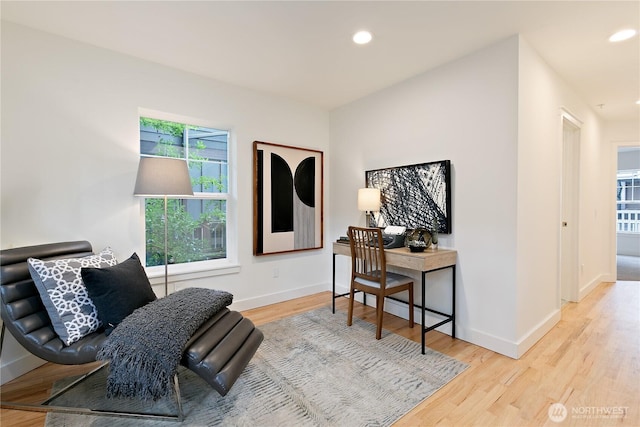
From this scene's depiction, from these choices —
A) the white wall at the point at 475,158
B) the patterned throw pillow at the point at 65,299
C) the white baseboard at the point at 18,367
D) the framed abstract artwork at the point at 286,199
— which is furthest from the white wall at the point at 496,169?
the white baseboard at the point at 18,367

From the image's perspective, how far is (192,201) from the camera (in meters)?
3.12

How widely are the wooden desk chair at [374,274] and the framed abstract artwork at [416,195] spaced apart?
22.0 inches

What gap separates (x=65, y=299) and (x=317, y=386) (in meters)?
1.62

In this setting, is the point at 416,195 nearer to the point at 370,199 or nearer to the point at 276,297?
the point at 370,199

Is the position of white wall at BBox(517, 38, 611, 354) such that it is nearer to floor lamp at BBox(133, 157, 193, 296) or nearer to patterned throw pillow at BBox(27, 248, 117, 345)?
floor lamp at BBox(133, 157, 193, 296)

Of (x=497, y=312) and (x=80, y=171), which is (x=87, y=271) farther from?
(x=497, y=312)

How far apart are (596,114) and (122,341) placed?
573 cm

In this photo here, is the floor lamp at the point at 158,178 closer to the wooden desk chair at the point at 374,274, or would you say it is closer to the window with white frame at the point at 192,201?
the window with white frame at the point at 192,201

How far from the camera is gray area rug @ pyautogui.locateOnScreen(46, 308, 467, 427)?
1.66 meters

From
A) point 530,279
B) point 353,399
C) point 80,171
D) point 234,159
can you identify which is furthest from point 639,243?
point 80,171

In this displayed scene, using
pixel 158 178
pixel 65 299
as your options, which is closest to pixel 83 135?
pixel 158 178

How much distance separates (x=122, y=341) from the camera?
1.55 metres

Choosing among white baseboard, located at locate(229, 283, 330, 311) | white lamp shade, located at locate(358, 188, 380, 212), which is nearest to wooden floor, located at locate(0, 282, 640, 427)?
white baseboard, located at locate(229, 283, 330, 311)

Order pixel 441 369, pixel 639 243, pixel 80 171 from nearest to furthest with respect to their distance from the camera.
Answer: pixel 441 369 < pixel 80 171 < pixel 639 243
